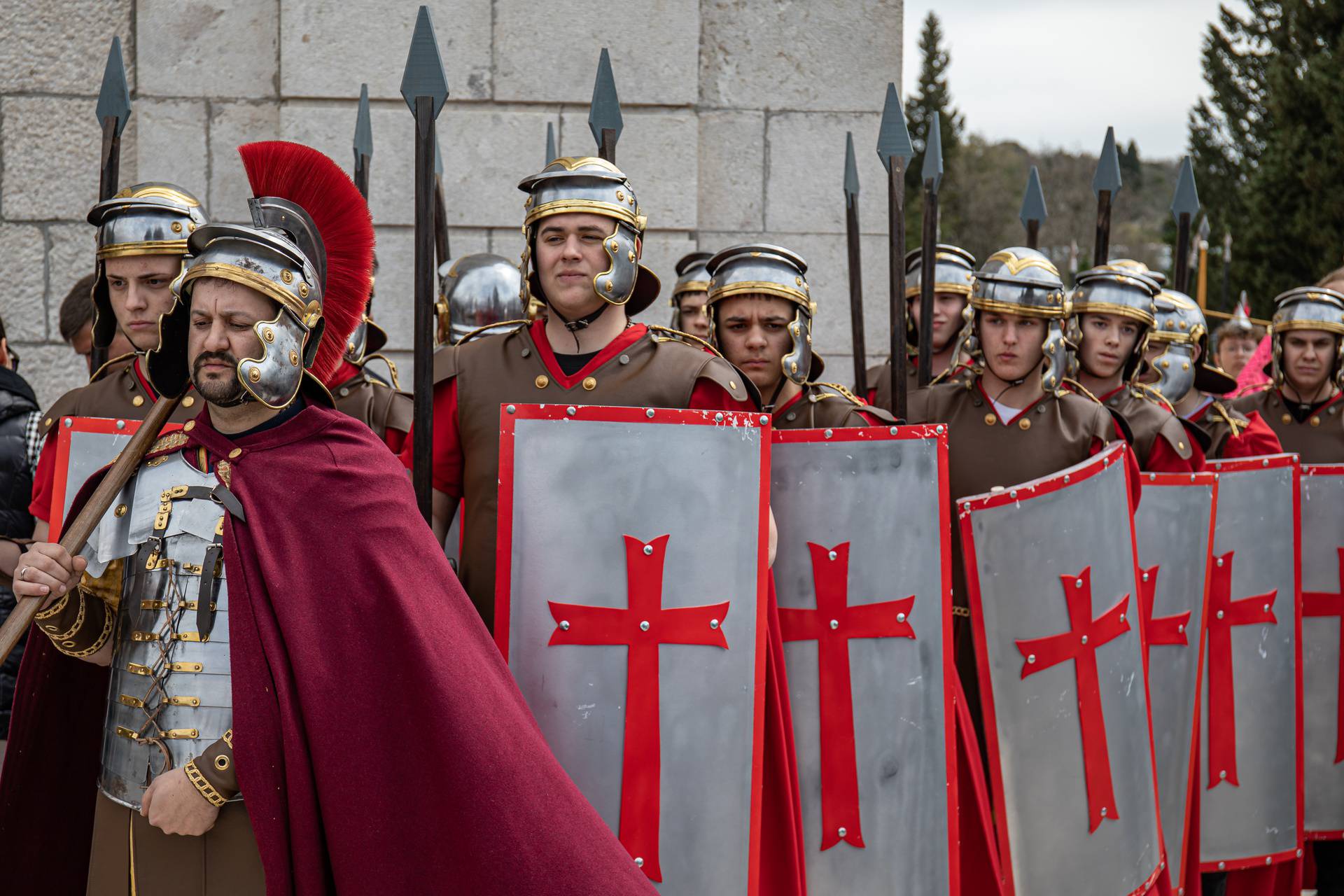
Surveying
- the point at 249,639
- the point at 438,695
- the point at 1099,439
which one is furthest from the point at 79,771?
the point at 1099,439

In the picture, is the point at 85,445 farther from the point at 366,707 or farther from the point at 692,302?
the point at 692,302

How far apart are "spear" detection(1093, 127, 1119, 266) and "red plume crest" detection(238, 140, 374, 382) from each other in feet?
8.99

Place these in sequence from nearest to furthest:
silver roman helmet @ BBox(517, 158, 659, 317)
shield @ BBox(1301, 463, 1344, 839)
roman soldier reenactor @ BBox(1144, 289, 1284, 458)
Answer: silver roman helmet @ BBox(517, 158, 659, 317), shield @ BBox(1301, 463, 1344, 839), roman soldier reenactor @ BBox(1144, 289, 1284, 458)

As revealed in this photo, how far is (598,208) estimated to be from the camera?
2967mm

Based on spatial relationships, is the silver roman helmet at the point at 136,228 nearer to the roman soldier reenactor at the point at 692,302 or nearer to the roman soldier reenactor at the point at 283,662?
the roman soldier reenactor at the point at 283,662

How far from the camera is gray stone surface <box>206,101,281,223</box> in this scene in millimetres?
5395

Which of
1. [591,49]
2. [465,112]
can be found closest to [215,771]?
[465,112]

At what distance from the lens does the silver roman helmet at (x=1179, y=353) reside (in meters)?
5.23

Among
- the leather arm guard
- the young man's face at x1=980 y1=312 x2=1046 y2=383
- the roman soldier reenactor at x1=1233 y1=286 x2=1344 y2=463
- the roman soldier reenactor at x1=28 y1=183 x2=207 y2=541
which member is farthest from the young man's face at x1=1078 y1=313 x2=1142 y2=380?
the leather arm guard

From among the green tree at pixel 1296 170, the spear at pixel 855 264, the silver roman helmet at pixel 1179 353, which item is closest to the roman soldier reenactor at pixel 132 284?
the spear at pixel 855 264

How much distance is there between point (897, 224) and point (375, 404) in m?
1.44

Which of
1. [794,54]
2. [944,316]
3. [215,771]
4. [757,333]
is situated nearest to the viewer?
[215,771]

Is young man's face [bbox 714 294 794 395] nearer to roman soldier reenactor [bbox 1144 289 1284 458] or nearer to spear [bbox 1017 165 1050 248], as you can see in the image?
spear [bbox 1017 165 1050 248]

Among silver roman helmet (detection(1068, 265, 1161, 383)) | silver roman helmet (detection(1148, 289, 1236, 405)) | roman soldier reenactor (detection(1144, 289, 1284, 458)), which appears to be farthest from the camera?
silver roman helmet (detection(1148, 289, 1236, 405))
